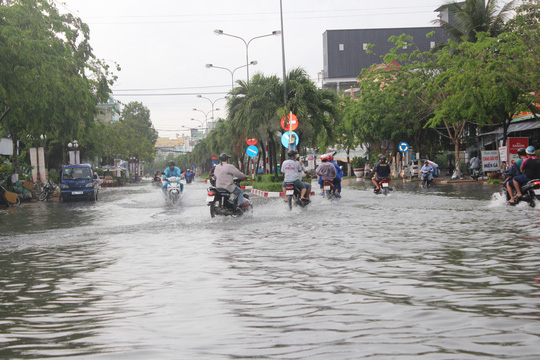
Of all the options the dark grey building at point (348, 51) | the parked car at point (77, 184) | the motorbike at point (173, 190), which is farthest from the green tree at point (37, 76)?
the dark grey building at point (348, 51)

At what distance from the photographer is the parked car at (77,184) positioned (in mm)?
32438

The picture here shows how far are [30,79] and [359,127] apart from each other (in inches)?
1303

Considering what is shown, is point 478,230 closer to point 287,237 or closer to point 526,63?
point 287,237

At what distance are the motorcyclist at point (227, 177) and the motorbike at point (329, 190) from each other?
6.63 m

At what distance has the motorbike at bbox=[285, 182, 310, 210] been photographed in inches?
778

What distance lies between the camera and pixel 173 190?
25.5 m

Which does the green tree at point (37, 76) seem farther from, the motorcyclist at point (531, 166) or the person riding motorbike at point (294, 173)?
the motorcyclist at point (531, 166)

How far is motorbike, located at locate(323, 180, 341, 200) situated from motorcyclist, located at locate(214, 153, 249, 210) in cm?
663

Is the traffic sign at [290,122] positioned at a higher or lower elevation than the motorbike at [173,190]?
higher

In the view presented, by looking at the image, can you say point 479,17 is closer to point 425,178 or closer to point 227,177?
point 425,178

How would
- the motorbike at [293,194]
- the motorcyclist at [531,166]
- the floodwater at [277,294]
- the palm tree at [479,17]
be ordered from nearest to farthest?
the floodwater at [277,294] → the motorcyclist at [531,166] → the motorbike at [293,194] → the palm tree at [479,17]

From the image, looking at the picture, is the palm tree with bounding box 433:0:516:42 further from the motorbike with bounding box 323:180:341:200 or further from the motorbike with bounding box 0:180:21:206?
the motorbike with bounding box 0:180:21:206

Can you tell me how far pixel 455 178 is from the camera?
47344 mm

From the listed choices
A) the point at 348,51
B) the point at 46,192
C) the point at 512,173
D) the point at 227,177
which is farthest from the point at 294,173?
the point at 348,51
